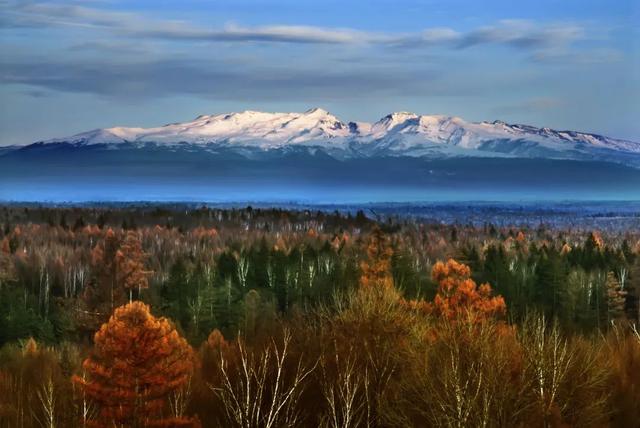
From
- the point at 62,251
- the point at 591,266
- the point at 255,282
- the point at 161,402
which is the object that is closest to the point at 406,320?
the point at 161,402

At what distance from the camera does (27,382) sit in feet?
186

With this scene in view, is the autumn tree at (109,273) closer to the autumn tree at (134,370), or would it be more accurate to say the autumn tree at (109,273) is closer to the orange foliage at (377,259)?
the orange foliage at (377,259)

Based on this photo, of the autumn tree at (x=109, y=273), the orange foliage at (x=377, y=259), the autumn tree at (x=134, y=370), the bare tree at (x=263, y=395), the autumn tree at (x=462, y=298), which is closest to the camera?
the bare tree at (x=263, y=395)

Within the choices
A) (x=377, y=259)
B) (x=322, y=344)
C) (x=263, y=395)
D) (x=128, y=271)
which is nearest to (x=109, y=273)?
(x=128, y=271)

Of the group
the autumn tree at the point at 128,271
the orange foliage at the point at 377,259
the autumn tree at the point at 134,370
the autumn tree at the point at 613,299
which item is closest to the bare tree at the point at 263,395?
the autumn tree at the point at 134,370

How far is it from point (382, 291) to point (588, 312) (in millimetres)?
55705

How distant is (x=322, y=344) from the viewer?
133 ft

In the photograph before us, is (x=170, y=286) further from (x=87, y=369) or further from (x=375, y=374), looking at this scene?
(x=375, y=374)

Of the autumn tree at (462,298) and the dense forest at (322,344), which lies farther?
the autumn tree at (462,298)

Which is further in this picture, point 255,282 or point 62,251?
point 62,251

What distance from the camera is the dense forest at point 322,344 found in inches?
1308

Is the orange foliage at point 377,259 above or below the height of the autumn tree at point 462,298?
above

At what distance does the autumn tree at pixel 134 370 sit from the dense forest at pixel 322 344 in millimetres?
138

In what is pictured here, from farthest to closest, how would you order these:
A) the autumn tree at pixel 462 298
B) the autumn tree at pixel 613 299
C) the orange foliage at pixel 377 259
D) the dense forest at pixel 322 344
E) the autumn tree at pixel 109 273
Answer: the orange foliage at pixel 377 259
the autumn tree at pixel 109 273
the autumn tree at pixel 613 299
the autumn tree at pixel 462 298
the dense forest at pixel 322 344
